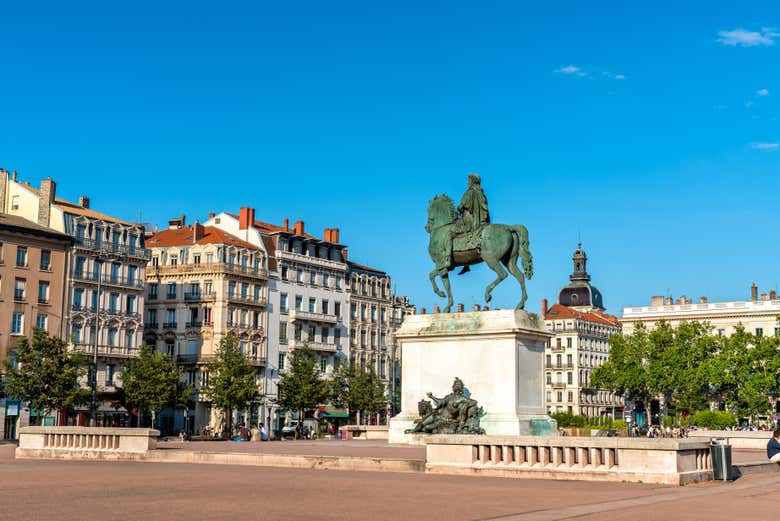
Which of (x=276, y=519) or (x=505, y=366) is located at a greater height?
(x=505, y=366)

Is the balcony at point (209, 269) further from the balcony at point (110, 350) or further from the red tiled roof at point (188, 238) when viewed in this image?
the balcony at point (110, 350)

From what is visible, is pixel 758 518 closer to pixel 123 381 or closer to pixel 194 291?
pixel 123 381

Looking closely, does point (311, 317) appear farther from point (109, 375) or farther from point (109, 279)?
point (109, 375)

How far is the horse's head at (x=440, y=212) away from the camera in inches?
1292

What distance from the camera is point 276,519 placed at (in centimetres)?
1271

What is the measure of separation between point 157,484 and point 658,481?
880 cm

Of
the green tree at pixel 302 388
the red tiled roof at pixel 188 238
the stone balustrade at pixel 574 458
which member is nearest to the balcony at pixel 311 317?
the red tiled roof at pixel 188 238

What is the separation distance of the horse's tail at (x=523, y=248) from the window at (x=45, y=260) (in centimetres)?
5482

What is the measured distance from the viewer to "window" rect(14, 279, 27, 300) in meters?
75.6

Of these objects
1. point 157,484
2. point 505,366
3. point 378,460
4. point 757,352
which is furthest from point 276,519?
point 757,352

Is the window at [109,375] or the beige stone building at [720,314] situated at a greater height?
the beige stone building at [720,314]

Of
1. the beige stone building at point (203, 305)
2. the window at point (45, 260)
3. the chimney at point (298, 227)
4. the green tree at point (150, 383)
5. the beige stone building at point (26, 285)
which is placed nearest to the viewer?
the beige stone building at point (26, 285)

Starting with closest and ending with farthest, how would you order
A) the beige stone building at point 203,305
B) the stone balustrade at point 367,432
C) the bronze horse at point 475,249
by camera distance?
1. the bronze horse at point 475,249
2. the stone balustrade at point 367,432
3. the beige stone building at point 203,305

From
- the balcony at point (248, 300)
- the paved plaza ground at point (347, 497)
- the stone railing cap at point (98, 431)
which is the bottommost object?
the paved plaza ground at point (347, 497)
